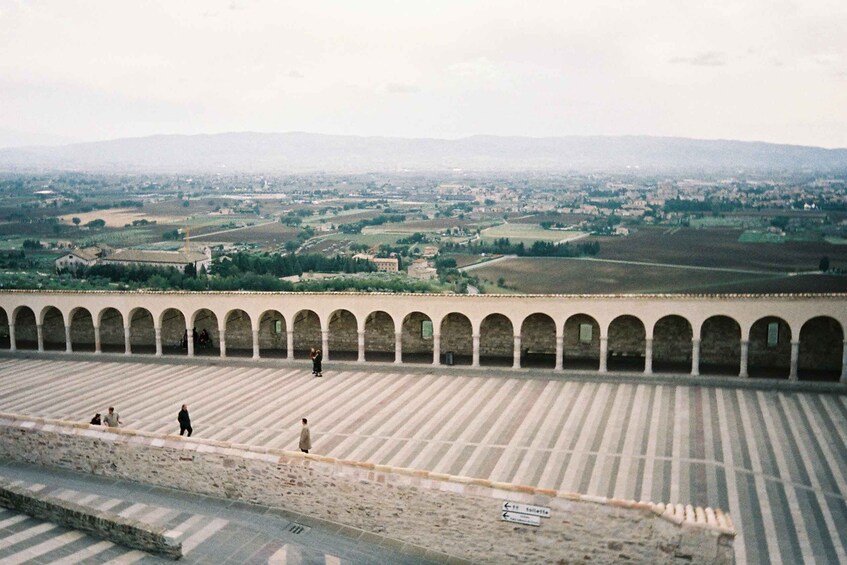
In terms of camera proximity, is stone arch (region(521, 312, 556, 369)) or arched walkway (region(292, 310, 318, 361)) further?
arched walkway (region(292, 310, 318, 361))

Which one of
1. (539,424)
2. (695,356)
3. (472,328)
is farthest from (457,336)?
(695,356)

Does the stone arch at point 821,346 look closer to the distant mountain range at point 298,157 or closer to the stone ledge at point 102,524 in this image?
the stone ledge at point 102,524

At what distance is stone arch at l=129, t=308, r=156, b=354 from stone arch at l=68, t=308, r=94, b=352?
65.6 inches

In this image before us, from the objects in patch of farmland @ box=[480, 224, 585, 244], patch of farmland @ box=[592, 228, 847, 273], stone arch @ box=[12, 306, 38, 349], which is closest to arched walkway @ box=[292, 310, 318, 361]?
stone arch @ box=[12, 306, 38, 349]

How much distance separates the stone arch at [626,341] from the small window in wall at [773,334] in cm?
344

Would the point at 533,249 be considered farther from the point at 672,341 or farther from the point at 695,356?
the point at 695,356

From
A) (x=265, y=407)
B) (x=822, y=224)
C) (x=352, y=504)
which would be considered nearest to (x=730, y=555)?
(x=352, y=504)

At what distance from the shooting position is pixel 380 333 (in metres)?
25.5

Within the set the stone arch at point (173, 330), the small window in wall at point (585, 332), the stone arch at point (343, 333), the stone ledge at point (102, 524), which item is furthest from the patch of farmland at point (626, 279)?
the stone ledge at point (102, 524)

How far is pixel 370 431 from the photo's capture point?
18.0m

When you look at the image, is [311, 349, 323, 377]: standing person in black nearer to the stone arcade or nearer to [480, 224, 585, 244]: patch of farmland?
the stone arcade

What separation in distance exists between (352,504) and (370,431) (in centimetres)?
739

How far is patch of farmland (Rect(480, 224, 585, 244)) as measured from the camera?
52562mm

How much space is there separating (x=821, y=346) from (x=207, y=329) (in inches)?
758
